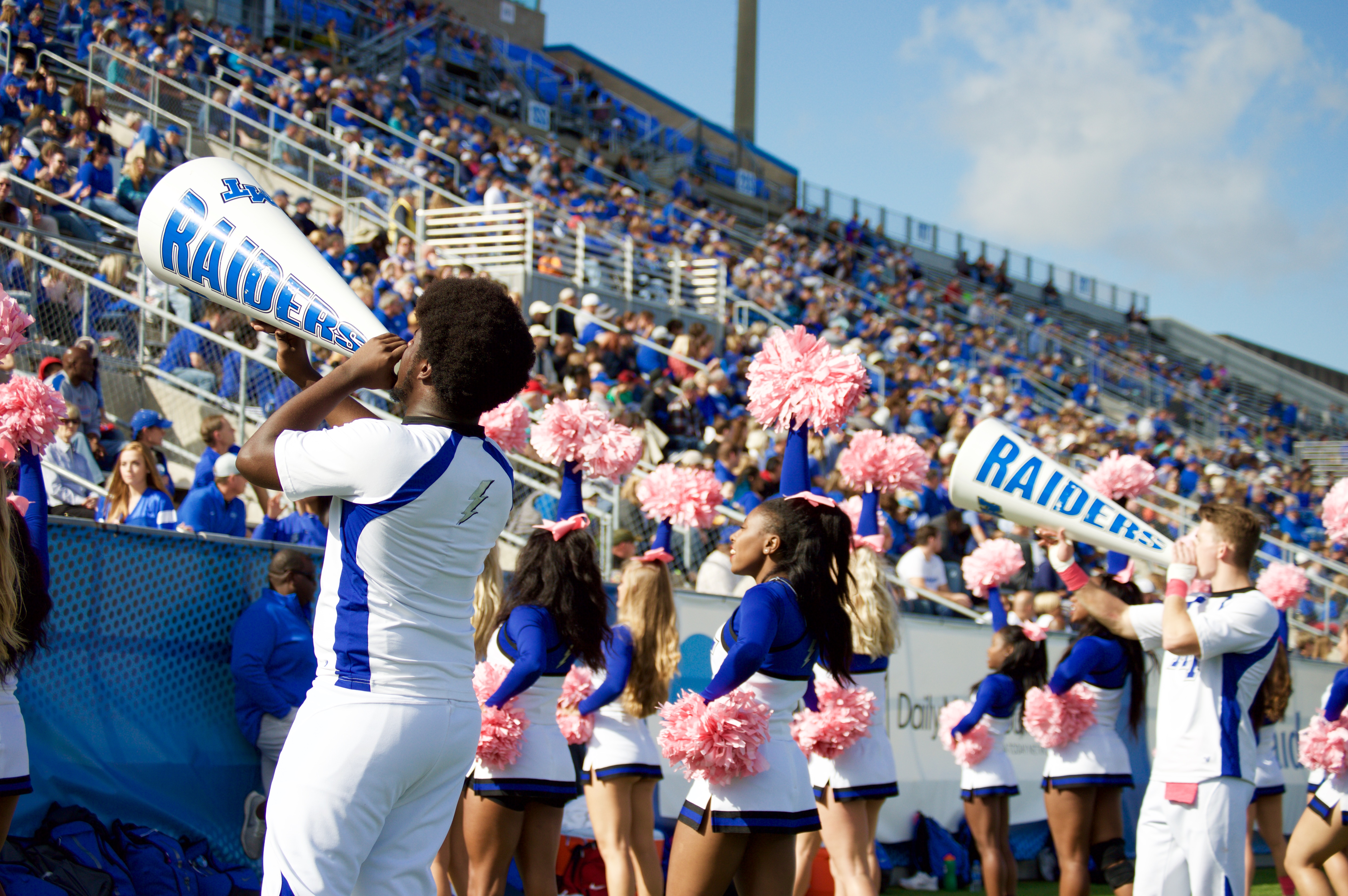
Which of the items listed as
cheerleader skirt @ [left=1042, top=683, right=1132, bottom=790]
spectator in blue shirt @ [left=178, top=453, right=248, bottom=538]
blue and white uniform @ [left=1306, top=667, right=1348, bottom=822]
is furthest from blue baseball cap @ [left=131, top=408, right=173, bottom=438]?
blue and white uniform @ [left=1306, top=667, right=1348, bottom=822]

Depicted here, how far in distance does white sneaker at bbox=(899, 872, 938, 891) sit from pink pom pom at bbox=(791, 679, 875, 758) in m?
3.30

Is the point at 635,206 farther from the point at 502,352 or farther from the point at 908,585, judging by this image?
the point at 502,352

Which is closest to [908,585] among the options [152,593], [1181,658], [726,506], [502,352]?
[726,506]

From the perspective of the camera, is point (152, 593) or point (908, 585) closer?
point (152, 593)

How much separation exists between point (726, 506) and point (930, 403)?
7.06 m

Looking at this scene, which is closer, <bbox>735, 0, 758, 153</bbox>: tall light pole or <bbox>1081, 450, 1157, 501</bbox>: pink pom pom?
<bbox>1081, 450, 1157, 501</bbox>: pink pom pom

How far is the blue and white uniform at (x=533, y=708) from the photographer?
446 cm

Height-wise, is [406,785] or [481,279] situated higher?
[481,279]

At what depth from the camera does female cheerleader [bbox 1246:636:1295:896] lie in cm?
638

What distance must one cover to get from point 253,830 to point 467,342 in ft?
11.5

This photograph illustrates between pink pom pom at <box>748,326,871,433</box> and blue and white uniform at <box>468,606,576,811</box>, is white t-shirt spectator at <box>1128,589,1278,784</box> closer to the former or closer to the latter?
pink pom pom at <box>748,326,871,433</box>

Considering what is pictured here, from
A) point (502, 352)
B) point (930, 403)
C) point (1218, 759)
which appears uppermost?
point (930, 403)

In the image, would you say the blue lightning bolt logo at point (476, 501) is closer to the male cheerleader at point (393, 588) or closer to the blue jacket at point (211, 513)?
the male cheerleader at point (393, 588)

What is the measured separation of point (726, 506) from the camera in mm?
9227
